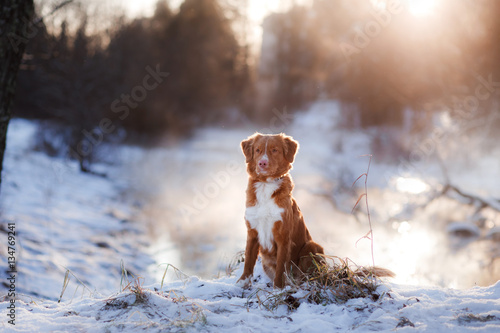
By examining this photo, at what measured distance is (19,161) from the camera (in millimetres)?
13086

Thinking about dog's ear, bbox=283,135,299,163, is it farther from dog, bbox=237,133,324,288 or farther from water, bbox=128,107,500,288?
water, bbox=128,107,500,288

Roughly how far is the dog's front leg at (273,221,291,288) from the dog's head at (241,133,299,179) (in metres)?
0.53

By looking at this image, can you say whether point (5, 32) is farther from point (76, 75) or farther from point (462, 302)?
point (76, 75)

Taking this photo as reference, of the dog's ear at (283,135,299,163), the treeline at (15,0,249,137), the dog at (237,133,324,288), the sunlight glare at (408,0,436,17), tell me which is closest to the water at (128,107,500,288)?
the dog at (237,133,324,288)

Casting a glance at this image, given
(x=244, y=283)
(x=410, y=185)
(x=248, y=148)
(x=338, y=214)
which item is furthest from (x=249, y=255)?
(x=410, y=185)

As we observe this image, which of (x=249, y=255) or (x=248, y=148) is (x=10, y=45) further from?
(x=249, y=255)

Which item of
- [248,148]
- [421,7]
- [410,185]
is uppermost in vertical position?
[421,7]

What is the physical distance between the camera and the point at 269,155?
3836 millimetres

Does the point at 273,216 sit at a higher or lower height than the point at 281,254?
higher

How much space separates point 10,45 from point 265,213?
3.93 m

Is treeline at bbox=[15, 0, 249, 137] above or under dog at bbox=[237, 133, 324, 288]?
above

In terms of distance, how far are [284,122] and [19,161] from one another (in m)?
12.9

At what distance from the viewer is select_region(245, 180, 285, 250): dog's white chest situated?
3.74m

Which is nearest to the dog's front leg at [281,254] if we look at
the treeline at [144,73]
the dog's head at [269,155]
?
the dog's head at [269,155]
